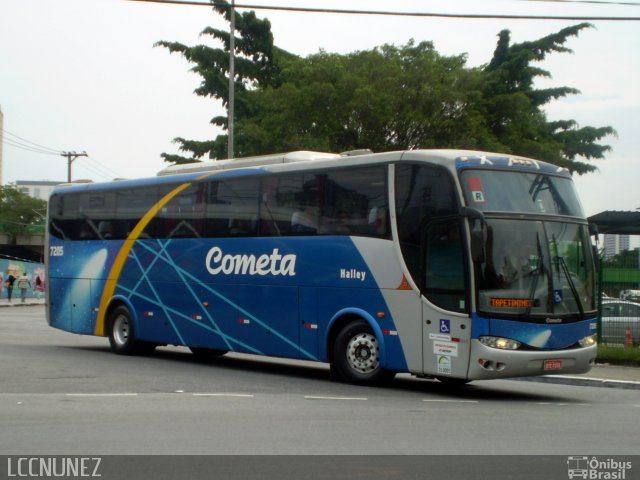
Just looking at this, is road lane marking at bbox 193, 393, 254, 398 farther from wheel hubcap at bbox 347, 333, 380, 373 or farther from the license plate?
the license plate

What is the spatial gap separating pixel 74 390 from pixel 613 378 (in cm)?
958

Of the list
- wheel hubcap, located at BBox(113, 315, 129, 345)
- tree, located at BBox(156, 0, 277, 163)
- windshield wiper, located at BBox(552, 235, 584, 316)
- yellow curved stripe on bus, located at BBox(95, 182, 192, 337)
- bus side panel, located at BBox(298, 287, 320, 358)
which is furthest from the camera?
tree, located at BBox(156, 0, 277, 163)

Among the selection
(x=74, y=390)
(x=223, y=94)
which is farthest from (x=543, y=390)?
(x=223, y=94)

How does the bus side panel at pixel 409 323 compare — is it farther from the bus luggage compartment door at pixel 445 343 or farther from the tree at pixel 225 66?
the tree at pixel 225 66

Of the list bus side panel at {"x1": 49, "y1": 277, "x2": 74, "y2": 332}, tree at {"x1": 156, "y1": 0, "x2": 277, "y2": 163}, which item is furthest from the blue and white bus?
tree at {"x1": 156, "y1": 0, "x2": 277, "y2": 163}

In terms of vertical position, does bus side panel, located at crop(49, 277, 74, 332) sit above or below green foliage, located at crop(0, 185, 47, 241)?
below

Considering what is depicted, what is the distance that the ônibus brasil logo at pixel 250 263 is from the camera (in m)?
16.8

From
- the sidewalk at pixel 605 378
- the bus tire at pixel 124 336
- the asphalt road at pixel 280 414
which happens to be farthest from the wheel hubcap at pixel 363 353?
the bus tire at pixel 124 336

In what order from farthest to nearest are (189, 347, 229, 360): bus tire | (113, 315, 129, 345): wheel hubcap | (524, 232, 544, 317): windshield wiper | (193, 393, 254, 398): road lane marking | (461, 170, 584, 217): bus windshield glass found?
(189, 347, 229, 360): bus tire → (113, 315, 129, 345): wheel hubcap → (461, 170, 584, 217): bus windshield glass → (524, 232, 544, 317): windshield wiper → (193, 393, 254, 398): road lane marking

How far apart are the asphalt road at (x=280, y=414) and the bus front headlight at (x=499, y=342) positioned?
2.56ft

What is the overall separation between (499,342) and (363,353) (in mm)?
2536

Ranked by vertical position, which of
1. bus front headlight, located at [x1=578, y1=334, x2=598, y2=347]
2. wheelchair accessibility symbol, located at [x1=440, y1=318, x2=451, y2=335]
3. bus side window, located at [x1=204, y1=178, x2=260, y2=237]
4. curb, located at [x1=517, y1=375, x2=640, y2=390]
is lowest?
curb, located at [x1=517, y1=375, x2=640, y2=390]

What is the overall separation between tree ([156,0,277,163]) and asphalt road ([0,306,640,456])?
28.1m

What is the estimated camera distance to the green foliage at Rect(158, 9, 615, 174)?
39938 mm
